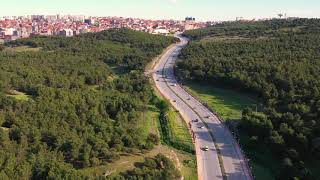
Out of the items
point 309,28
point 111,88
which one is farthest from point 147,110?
point 309,28

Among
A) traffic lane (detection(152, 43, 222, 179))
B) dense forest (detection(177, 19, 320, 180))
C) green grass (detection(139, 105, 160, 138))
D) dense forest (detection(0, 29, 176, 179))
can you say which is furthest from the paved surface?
dense forest (detection(0, 29, 176, 179))

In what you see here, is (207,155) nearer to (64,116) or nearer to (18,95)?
(64,116)

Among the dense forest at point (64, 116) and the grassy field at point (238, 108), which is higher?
the dense forest at point (64, 116)

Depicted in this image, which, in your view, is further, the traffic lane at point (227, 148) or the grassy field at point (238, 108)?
the grassy field at point (238, 108)

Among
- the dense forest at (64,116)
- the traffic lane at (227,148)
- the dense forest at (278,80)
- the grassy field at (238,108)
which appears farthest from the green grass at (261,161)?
the dense forest at (64,116)

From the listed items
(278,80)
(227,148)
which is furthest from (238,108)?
(227,148)

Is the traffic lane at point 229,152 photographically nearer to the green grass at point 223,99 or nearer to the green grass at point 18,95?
the green grass at point 223,99

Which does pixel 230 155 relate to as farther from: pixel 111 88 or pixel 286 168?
pixel 111 88
